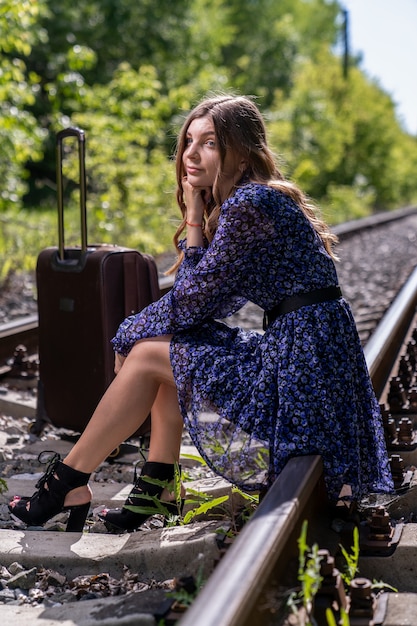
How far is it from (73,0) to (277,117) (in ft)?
23.0

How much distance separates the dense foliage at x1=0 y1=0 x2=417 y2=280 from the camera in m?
10.3

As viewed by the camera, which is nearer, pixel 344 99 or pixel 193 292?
pixel 193 292

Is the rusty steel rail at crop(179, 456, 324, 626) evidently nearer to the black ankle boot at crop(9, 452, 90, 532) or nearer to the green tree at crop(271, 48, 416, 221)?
the black ankle boot at crop(9, 452, 90, 532)

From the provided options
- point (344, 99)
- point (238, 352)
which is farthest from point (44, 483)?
point (344, 99)

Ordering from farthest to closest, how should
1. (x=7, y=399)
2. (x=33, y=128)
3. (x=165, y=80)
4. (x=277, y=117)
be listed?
1. (x=165, y=80)
2. (x=277, y=117)
3. (x=33, y=128)
4. (x=7, y=399)

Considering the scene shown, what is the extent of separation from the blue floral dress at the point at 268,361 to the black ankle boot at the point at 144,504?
28 centimetres

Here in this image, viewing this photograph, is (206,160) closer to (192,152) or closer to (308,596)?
(192,152)

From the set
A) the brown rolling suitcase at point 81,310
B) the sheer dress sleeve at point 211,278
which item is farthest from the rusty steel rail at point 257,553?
the brown rolling suitcase at point 81,310

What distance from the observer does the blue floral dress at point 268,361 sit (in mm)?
2629

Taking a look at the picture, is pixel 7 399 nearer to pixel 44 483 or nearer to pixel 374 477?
pixel 44 483

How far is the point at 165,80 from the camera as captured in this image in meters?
29.5

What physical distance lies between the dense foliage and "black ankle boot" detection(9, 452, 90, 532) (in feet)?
4.44

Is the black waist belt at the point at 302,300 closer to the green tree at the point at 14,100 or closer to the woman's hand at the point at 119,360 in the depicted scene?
the woman's hand at the point at 119,360

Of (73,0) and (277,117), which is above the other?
(73,0)
